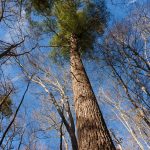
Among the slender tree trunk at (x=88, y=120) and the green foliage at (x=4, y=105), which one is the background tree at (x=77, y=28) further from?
the green foliage at (x=4, y=105)

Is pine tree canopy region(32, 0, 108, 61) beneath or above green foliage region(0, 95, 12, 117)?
above

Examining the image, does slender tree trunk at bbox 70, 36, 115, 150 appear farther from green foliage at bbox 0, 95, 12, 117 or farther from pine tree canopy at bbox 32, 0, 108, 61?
pine tree canopy at bbox 32, 0, 108, 61

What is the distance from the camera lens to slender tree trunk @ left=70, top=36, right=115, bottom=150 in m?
4.07

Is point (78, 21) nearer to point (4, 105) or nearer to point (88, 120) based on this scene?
point (4, 105)

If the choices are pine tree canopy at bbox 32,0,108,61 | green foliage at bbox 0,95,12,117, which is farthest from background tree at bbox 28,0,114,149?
green foliage at bbox 0,95,12,117

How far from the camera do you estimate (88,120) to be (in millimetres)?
4711

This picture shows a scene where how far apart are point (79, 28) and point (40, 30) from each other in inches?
68.0

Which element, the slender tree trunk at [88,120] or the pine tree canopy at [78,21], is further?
the pine tree canopy at [78,21]

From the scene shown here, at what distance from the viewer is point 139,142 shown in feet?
41.2

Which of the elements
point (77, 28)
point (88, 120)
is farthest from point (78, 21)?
point (88, 120)

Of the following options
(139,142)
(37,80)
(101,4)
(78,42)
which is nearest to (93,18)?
(101,4)

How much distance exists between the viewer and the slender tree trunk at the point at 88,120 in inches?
160

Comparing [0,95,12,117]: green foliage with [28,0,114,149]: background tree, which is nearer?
[0,95,12,117]: green foliage

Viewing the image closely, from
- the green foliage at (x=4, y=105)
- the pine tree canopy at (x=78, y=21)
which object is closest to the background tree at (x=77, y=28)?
the pine tree canopy at (x=78, y=21)
